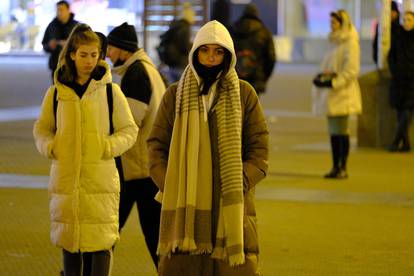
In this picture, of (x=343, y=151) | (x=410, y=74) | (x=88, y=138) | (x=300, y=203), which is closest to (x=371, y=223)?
(x=300, y=203)

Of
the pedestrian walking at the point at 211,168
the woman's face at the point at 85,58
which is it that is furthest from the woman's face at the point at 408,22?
the pedestrian walking at the point at 211,168

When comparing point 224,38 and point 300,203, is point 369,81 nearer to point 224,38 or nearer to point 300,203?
point 300,203

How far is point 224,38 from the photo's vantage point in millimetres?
5062

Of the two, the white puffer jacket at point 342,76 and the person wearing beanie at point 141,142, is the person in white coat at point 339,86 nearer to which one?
the white puffer jacket at point 342,76

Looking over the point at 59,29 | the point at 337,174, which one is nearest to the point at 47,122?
the point at 337,174

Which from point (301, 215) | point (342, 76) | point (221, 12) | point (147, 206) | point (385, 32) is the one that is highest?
point (221, 12)

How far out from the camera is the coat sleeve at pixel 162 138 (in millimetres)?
5188

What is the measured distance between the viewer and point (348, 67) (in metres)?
11.5

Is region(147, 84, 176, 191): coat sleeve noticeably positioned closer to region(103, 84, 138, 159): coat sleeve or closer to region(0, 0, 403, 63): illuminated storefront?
region(103, 84, 138, 159): coat sleeve

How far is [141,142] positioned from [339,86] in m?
5.04

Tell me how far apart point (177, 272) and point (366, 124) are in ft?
32.6

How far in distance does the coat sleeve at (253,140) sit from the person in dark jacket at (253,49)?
8175 mm

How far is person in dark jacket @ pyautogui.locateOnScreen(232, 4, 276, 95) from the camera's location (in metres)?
13.4

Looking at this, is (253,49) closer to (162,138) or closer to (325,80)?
(325,80)
